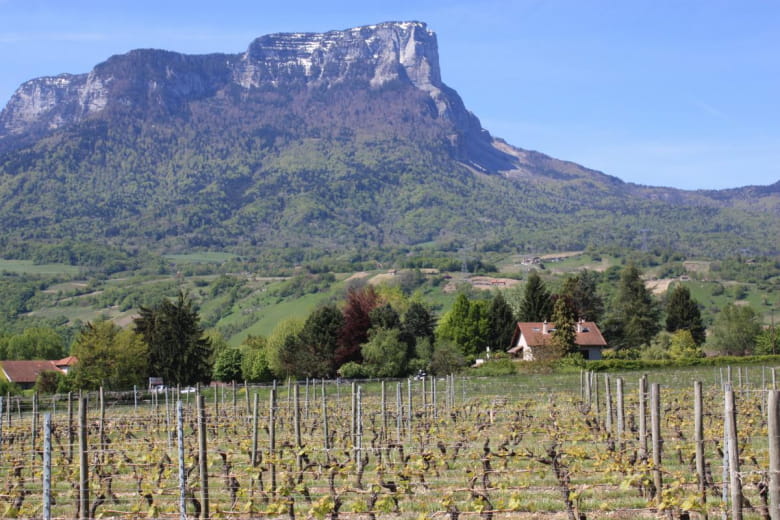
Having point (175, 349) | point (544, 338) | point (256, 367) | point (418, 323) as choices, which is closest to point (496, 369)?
point (544, 338)

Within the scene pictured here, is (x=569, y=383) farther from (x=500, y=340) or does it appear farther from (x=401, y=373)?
(x=500, y=340)

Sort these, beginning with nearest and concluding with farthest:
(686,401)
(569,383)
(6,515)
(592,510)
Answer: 1. (6,515)
2. (592,510)
3. (686,401)
4. (569,383)

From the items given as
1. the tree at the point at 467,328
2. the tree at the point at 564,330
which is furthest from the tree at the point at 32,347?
the tree at the point at 564,330

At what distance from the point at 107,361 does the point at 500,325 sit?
3675 cm

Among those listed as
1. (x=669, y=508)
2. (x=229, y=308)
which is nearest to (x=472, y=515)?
(x=669, y=508)

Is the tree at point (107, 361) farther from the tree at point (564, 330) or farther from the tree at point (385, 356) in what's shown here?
the tree at point (564, 330)

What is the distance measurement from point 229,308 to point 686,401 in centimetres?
13786

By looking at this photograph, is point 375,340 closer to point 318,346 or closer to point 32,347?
point 318,346

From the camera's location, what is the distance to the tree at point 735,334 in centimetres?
8000

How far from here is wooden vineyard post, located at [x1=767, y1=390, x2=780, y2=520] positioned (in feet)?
29.8

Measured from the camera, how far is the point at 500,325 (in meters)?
81.8

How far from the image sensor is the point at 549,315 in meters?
81.6

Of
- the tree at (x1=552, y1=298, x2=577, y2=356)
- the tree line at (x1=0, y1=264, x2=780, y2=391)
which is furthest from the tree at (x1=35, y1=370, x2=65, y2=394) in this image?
the tree at (x1=552, y1=298, x2=577, y2=356)

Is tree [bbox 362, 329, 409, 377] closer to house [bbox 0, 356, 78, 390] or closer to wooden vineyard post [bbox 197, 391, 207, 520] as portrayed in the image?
house [bbox 0, 356, 78, 390]
